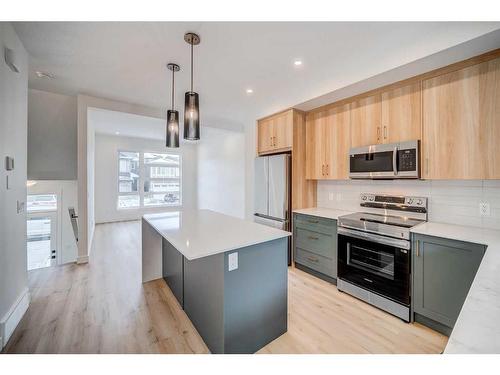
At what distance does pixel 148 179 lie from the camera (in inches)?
289

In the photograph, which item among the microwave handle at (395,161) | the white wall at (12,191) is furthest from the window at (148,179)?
the microwave handle at (395,161)

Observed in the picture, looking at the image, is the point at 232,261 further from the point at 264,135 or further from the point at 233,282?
the point at 264,135

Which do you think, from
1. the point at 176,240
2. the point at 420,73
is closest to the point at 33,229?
the point at 176,240

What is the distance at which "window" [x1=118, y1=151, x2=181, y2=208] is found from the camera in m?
6.95

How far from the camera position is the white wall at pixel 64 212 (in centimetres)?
470

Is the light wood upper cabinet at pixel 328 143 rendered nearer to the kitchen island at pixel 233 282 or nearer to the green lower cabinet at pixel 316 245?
the green lower cabinet at pixel 316 245

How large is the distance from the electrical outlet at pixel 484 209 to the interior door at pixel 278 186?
2.00m

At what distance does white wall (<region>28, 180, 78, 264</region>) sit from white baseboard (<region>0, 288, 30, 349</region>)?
9.53 feet

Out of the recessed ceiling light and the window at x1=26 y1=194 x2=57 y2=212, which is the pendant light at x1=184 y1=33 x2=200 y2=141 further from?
the window at x1=26 y1=194 x2=57 y2=212

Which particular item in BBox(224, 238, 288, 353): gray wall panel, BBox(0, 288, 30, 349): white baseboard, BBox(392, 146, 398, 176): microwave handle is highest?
BBox(392, 146, 398, 176): microwave handle

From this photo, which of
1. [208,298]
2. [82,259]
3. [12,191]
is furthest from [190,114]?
[82,259]

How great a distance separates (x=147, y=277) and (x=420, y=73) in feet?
12.6

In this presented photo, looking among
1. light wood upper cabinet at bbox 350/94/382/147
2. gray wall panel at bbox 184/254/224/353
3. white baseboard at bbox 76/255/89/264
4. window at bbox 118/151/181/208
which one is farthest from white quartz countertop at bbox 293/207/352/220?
window at bbox 118/151/181/208
